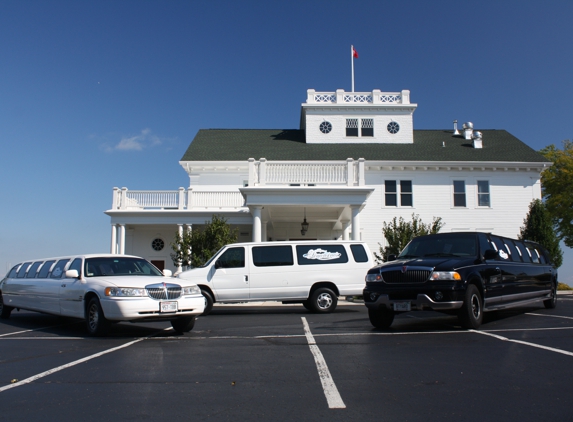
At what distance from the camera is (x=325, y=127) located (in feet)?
104

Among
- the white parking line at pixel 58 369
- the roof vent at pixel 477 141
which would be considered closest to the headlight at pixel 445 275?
the white parking line at pixel 58 369

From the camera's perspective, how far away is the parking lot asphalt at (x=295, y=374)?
15.1 feet

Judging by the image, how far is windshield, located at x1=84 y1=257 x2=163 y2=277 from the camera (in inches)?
418

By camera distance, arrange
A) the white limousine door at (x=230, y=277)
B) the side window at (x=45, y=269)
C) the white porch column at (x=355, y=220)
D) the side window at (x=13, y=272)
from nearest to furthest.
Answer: the side window at (x=45, y=269)
the side window at (x=13, y=272)
the white limousine door at (x=230, y=277)
the white porch column at (x=355, y=220)

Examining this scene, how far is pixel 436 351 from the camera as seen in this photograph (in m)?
7.42

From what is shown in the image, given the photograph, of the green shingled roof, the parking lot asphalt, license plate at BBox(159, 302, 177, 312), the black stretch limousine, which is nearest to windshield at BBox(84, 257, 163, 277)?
the parking lot asphalt

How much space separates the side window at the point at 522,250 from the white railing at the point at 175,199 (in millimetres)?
15728

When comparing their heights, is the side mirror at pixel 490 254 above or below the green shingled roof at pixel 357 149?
Answer: below

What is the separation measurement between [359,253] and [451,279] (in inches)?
237

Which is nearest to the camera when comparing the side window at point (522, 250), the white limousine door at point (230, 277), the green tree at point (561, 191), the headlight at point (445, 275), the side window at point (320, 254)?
the headlight at point (445, 275)

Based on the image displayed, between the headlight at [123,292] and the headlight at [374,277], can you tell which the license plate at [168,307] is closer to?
the headlight at [123,292]

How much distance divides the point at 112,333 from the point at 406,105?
82.0ft

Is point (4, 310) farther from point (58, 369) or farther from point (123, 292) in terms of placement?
point (58, 369)

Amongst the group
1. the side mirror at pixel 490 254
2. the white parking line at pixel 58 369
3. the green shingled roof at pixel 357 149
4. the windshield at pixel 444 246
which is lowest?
the white parking line at pixel 58 369
